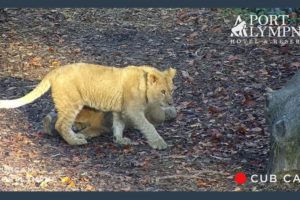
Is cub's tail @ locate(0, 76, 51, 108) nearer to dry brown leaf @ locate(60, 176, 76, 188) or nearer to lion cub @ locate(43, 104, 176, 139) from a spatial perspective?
lion cub @ locate(43, 104, 176, 139)

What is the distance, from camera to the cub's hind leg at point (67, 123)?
8.89 meters

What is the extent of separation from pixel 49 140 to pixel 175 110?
60.4 inches

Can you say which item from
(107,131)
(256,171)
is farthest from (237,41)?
(256,171)

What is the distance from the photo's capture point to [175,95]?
10.4 meters

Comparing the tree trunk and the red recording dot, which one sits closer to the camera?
the tree trunk

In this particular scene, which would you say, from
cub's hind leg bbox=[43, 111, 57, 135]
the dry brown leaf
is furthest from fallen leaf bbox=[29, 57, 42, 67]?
the dry brown leaf

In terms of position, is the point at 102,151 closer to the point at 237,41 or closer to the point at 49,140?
the point at 49,140

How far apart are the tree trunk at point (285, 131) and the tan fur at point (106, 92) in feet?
4.38

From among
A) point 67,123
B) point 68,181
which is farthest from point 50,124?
point 68,181

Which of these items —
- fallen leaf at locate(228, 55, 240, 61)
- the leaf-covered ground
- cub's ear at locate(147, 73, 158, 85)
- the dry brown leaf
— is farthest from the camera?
fallen leaf at locate(228, 55, 240, 61)

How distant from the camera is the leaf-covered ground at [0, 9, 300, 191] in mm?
8102

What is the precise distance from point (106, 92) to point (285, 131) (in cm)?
232

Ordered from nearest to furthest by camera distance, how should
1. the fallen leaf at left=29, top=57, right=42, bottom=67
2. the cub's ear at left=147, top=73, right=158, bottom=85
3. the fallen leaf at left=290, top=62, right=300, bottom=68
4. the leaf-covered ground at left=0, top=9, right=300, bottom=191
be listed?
the leaf-covered ground at left=0, top=9, right=300, bottom=191 < the cub's ear at left=147, top=73, right=158, bottom=85 < the fallen leaf at left=290, top=62, right=300, bottom=68 < the fallen leaf at left=29, top=57, right=42, bottom=67

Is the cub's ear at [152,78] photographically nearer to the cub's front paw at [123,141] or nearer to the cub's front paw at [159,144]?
the cub's front paw at [159,144]
